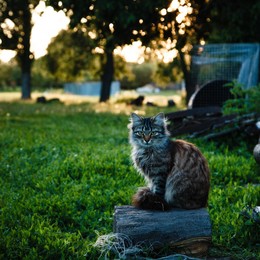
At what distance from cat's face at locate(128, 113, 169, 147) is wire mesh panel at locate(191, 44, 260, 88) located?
30.5 ft

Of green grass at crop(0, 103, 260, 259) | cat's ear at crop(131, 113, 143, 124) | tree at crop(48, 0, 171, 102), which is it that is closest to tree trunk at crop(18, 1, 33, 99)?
tree at crop(48, 0, 171, 102)

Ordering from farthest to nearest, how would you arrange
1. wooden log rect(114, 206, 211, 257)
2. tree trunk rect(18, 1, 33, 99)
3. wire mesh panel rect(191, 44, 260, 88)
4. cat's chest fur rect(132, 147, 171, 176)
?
tree trunk rect(18, 1, 33, 99), wire mesh panel rect(191, 44, 260, 88), cat's chest fur rect(132, 147, 171, 176), wooden log rect(114, 206, 211, 257)

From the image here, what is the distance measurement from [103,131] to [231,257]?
9297 millimetres

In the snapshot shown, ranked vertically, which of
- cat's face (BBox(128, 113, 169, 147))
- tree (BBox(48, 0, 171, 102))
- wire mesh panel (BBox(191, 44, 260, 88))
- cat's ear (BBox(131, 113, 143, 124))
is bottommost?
cat's face (BBox(128, 113, 169, 147))

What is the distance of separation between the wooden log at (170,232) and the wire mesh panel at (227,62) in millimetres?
10156

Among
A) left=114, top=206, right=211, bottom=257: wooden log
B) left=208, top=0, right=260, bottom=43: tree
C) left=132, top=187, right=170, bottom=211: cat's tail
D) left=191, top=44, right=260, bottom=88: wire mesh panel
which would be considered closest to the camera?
left=114, top=206, right=211, bottom=257: wooden log

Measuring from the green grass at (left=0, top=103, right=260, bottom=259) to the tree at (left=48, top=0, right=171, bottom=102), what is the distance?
19.2ft

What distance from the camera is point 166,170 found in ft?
17.1

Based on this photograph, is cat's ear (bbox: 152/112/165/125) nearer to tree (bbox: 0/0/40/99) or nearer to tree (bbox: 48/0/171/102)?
tree (bbox: 48/0/171/102)

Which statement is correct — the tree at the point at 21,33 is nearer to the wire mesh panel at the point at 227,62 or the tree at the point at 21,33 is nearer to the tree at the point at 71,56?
the tree at the point at 71,56

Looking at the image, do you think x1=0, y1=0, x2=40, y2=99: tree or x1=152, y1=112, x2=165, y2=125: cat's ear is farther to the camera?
x1=0, y1=0, x2=40, y2=99: tree

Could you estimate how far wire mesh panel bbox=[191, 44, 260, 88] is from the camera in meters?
14.5

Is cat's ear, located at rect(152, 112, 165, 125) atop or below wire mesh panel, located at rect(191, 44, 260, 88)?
below

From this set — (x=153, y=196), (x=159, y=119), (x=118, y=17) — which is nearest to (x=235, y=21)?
(x=118, y=17)
